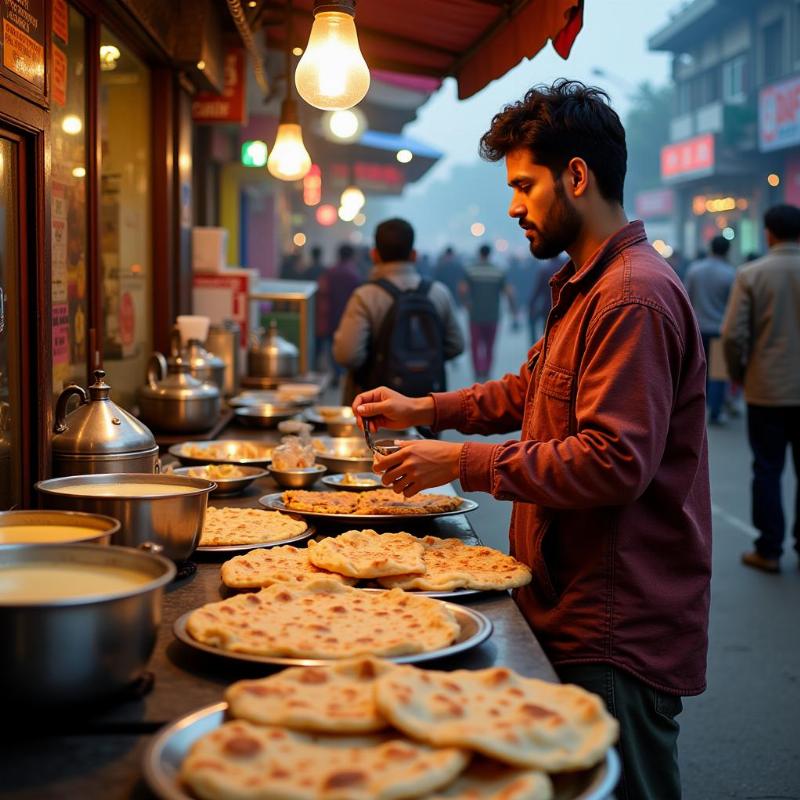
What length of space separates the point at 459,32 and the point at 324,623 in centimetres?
510

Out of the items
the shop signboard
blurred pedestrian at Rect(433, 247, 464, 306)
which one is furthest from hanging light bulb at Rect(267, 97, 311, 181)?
the shop signboard

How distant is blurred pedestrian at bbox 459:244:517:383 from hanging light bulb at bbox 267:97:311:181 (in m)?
12.4

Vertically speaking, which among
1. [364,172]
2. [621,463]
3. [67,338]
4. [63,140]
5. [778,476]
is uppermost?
[364,172]

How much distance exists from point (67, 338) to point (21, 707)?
2.83 m

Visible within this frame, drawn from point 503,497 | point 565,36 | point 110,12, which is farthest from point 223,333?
point 503,497

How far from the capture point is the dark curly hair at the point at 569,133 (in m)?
2.89

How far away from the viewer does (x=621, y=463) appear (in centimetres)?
256

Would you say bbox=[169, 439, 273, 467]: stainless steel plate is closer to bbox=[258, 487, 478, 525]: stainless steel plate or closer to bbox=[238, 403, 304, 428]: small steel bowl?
bbox=[258, 487, 478, 525]: stainless steel plate

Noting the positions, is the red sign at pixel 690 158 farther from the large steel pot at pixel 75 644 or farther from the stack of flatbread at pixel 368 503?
the large steel pot at pixel 75 644

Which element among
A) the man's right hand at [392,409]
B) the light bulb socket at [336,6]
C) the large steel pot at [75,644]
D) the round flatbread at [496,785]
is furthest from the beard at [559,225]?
the round flatbread at [496,785]

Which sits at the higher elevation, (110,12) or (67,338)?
(110,12)

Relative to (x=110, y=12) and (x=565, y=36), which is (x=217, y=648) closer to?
(x=565, y=36)

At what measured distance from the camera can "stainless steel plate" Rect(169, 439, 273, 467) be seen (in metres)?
4.53

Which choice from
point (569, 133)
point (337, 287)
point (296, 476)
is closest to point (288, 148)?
point (296, 476)
